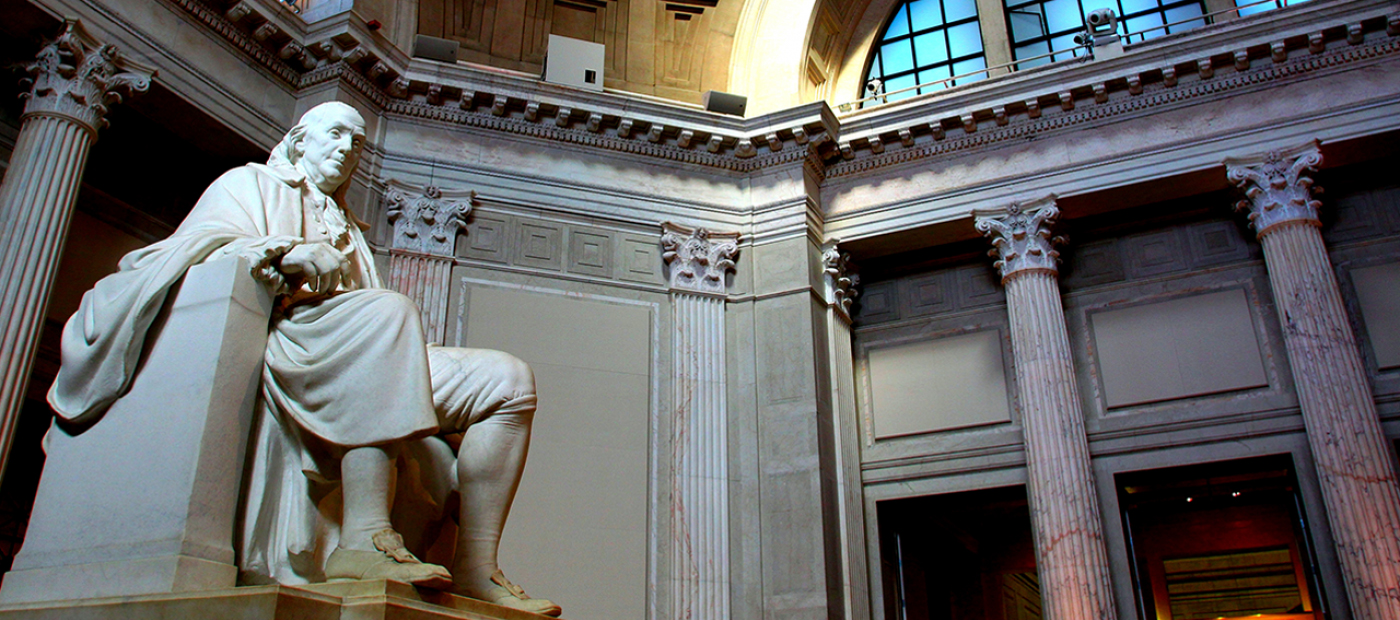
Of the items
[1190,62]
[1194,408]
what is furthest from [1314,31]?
[1194,408]

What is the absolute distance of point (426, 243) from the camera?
9.32 meters

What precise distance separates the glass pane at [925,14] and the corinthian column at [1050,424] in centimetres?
337

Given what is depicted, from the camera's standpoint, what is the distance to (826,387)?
9.84 meters

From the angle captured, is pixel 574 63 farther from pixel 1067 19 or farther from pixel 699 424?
pixel 1067 19

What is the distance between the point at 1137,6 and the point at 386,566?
11060 millimetres

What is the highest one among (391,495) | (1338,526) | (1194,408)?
(1194,408)

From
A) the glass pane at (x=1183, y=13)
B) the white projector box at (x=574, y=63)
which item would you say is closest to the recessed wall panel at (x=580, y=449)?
the white projector box at (x=574, y=63)

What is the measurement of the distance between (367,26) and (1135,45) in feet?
23.4

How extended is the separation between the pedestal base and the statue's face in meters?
1.73

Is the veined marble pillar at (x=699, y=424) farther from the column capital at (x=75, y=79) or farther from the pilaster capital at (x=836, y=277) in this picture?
the column capital at (x=75, y=79)

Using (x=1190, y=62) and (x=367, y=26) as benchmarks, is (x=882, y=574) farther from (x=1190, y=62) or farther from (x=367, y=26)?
(x=367, y=26)

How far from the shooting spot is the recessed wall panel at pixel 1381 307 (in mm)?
8854

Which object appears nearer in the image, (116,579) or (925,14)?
(116,579)

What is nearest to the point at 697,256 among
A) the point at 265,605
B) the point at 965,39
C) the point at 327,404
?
the point at 965,39
